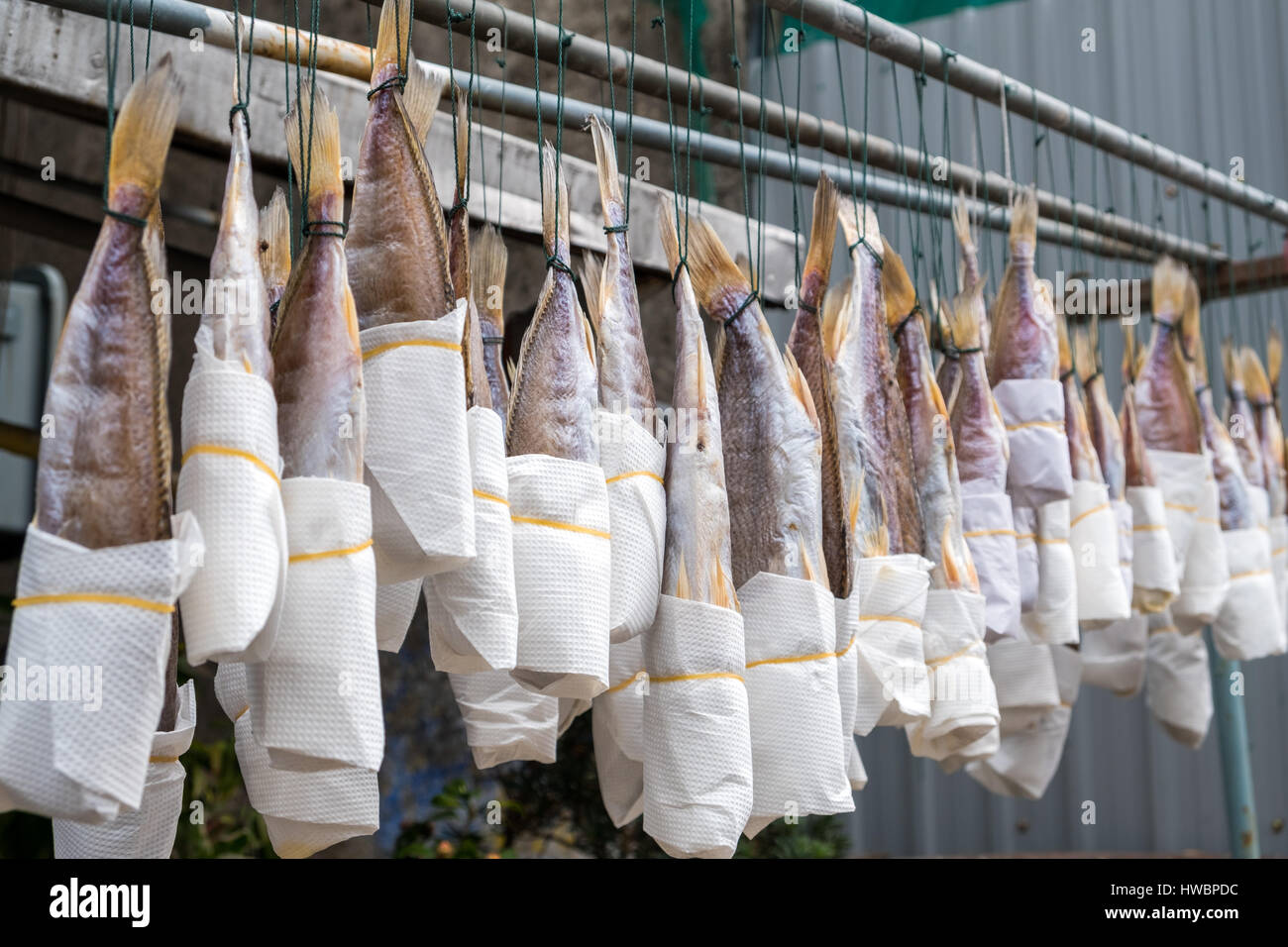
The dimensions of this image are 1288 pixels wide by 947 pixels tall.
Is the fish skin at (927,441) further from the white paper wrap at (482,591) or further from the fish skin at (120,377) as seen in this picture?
the fish skin at (120,377)

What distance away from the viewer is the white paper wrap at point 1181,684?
427 centimetres

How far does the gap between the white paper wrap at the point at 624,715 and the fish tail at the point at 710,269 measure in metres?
0.64

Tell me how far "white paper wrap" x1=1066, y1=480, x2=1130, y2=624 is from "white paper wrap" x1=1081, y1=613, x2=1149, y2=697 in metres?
0.87

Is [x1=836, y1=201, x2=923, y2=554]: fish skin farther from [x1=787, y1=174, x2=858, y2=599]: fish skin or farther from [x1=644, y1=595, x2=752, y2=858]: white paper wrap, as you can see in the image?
[x1=644, y1=595, x2=752, y2=858]: white paper wrap

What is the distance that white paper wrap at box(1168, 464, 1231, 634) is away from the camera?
3.74m

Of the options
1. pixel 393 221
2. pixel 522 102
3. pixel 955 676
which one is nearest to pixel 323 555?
pixel 393 221

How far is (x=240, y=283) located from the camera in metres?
1.70

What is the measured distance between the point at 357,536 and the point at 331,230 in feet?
1.44

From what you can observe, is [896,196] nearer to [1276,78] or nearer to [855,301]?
[855,301]

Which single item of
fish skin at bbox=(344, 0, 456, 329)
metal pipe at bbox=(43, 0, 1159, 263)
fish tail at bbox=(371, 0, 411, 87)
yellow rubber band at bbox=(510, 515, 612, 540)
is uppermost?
metal pipe at bbox=(43, 0, 1159, 263)

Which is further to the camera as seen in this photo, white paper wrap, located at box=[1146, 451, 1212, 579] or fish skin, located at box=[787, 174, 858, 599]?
white paper wrap, located at box=[1146, 451, 1212, 579]

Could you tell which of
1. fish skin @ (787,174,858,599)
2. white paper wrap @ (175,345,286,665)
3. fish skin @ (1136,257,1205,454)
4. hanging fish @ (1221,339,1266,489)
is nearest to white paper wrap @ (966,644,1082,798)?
fish skin @ (1136,257,1205,454)

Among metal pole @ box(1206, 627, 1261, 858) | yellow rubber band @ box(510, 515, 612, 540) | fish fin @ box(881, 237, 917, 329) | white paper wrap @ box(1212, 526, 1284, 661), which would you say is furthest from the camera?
metal pole @ box(1206, 627, 1261, 858)
